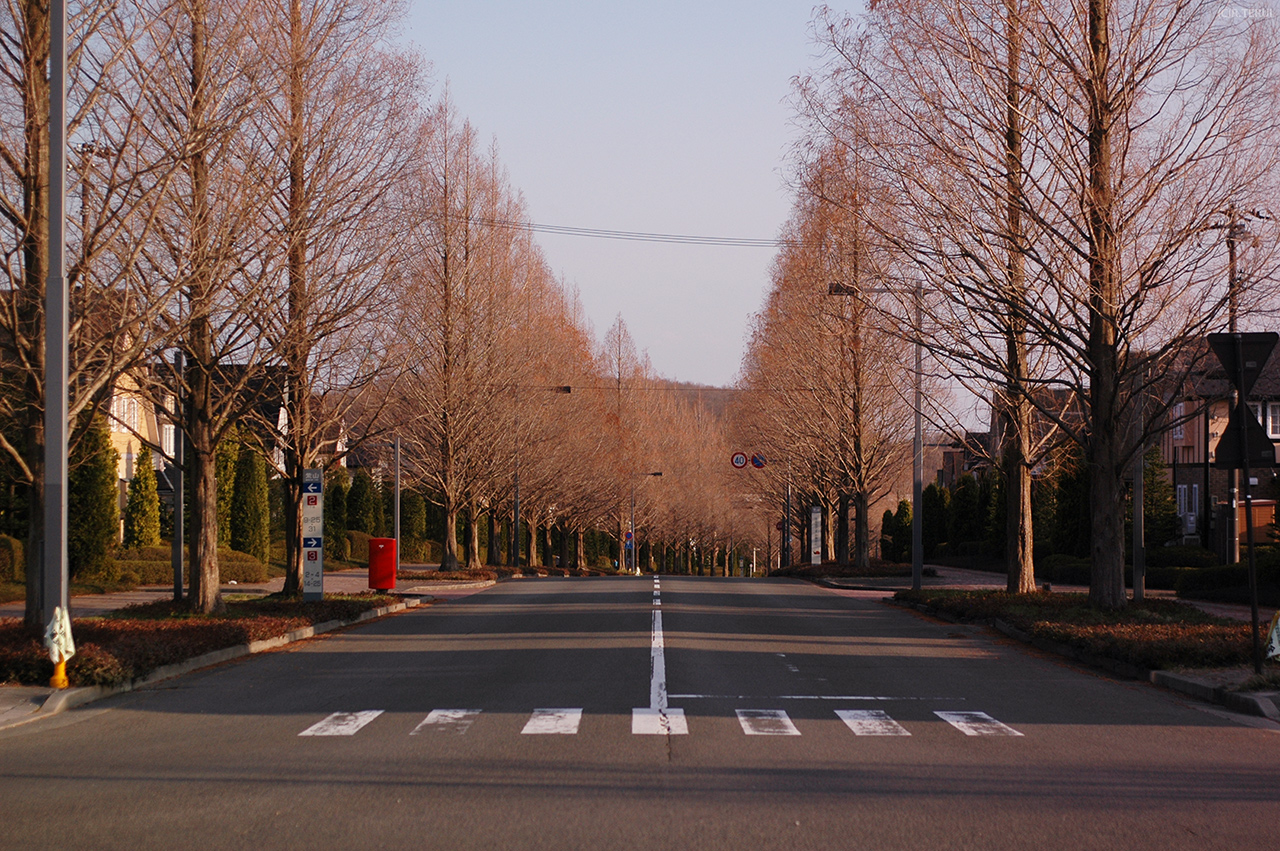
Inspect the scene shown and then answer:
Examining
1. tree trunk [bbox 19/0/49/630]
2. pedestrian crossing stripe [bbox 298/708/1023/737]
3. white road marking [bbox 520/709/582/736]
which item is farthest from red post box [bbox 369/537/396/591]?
white road marking [bbox 520/709/582/736]

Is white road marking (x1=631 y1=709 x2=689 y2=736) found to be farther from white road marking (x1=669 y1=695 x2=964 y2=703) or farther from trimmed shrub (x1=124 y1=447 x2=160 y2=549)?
trimmed shrub (x1=124 y1=447 x2=160 y2=549)

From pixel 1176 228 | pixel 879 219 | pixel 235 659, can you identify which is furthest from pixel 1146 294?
pixel 235 659

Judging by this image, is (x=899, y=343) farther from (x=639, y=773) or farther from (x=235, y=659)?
(x=639, y=773)

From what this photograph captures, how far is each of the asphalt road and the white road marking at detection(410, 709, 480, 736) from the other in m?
0.06

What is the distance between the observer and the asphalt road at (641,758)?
6.58 m

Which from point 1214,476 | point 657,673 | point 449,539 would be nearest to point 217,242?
point 657,673

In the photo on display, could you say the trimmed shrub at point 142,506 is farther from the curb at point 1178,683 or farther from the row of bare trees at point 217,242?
the curb at point 1178,683

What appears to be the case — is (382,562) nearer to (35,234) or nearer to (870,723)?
(35,234)

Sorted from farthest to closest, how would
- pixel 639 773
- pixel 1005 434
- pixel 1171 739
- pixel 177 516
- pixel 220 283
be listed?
pixel 1005 434, pixel 177 516, pixel 220 283, pixel 1171 739, pixel 639 773

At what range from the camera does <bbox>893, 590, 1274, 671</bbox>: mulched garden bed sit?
13.5 m

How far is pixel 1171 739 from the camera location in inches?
377

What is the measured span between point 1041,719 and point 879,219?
11270 mm

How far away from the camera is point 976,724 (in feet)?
33.8

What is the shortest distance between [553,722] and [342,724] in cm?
183
